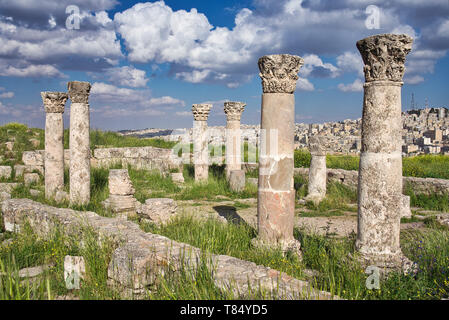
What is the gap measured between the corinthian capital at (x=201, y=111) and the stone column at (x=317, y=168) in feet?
16.1

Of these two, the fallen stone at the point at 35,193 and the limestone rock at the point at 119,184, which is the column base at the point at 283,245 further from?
the fallen stone at the point at 35,193

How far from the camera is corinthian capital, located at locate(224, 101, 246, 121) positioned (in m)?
15.4

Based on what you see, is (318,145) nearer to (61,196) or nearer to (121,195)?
(121,195)

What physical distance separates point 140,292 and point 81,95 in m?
7.15

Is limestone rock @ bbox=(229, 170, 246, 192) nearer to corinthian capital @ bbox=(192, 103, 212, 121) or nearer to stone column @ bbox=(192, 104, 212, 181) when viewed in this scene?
stone column @ bbox=(192, 104, 212, 181)

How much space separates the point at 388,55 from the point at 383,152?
142 cm

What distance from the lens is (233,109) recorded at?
1538cm

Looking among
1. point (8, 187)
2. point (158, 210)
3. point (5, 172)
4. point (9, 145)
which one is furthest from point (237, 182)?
point (9, 145)

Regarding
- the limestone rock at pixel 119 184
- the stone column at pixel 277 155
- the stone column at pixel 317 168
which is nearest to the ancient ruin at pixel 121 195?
the limestone rock at pixel 119 184

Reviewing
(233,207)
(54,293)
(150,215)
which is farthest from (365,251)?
(233,207)

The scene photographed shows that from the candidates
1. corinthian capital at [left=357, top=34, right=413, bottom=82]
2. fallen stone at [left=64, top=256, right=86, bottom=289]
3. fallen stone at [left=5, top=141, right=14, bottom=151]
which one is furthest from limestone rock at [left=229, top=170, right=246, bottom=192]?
fallen stone at [left=5, top=141, right=14, bottom=151]

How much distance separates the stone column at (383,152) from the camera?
213 inches

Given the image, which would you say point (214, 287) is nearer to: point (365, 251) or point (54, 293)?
point (54, 293)
